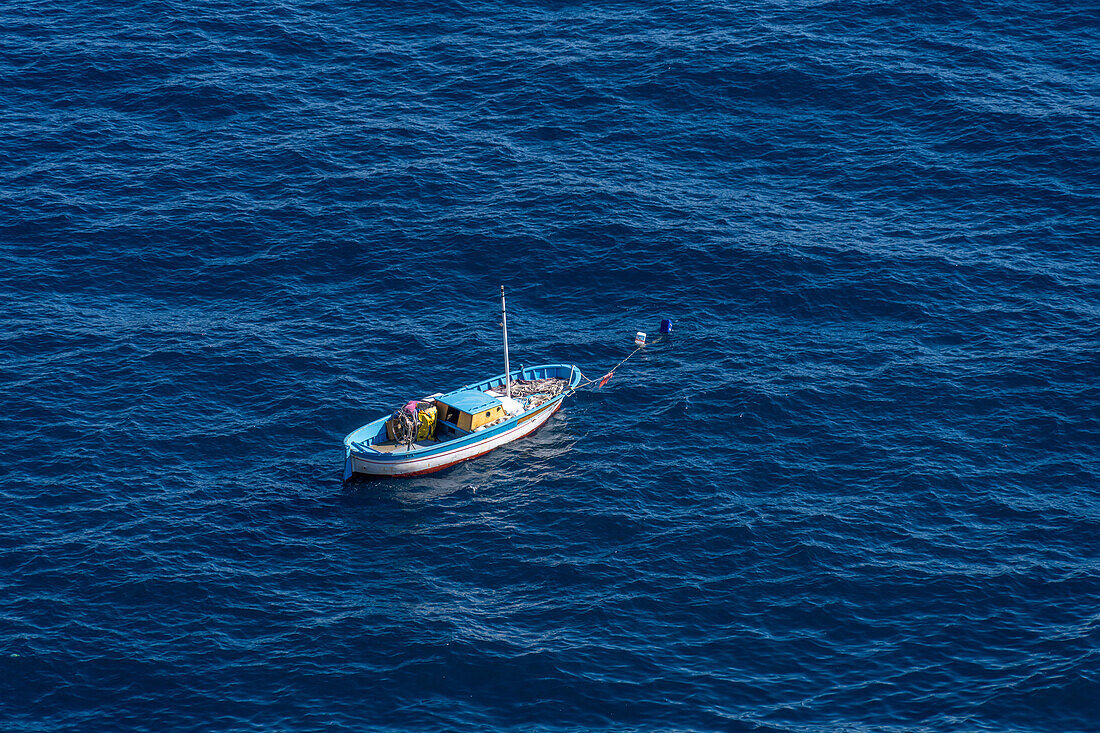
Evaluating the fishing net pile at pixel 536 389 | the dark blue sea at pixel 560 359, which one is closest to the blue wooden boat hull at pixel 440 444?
the fishing net pile at pixel 536 389

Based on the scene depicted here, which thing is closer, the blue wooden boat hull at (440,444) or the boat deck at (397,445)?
the blue wooden boat hull at (440,444)

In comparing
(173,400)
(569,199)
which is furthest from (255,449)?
(569,199)

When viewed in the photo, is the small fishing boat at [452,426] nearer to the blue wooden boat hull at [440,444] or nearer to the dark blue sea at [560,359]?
the blue wooden boat hull at [440,444]

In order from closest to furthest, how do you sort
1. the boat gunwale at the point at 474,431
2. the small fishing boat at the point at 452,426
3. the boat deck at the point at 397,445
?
the boat gunwale at the point at 474,431 < the small fishing boat at the point at 452,426 < the boat deck at the point at 397,445

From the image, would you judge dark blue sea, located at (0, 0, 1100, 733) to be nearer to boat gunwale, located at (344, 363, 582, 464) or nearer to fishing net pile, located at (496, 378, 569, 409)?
boat gunwale, located at (344, 363, 582, 464)

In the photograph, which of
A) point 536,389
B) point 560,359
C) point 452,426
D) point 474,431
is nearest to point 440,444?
point 452,426

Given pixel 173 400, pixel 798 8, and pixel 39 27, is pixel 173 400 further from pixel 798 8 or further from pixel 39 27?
pixel 798 8

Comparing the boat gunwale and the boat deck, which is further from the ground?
the boat gunwale

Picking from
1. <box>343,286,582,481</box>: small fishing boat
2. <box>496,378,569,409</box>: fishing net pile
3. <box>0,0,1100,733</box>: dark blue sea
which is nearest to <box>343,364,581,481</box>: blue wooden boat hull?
<box>343,286,582,481</box>: small fishing boat
